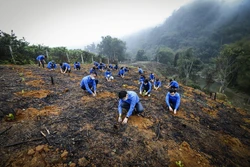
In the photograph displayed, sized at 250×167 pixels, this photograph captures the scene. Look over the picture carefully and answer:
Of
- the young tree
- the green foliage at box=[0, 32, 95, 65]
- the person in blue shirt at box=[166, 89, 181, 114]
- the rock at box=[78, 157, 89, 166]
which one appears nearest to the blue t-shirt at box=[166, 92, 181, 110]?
the person in blue shirt at box=[166, 89, 181, 114]

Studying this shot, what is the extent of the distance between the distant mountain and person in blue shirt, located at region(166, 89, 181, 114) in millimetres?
66277

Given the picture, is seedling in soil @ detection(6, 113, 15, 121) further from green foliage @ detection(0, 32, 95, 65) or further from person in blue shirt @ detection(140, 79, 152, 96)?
green foliage @ detection(0, 32, 95, 65)

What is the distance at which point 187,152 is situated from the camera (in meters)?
3.01

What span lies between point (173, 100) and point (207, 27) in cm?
11284

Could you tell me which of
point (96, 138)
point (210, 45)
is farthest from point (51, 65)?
point (210, 45)

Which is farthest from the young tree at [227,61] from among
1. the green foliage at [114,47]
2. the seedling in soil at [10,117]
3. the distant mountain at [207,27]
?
the distant mountain at [207,27]

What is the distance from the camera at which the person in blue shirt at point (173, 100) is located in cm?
478

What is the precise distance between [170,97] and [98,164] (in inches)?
150

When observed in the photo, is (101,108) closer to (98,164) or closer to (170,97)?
(98,164)

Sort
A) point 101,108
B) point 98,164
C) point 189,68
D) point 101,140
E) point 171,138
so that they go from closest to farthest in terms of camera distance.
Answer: point 98,164 → point 101,140 → point 171,138 → point 101,108 → point 189,68

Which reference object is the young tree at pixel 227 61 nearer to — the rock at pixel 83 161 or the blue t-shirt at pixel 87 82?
the blue t-shirt at pixel 87 82

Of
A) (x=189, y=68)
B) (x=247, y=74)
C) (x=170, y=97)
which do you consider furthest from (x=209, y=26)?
(x=170, y=97)

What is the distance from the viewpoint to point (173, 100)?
16.6ft

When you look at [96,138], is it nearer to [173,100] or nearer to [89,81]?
[89,81]
